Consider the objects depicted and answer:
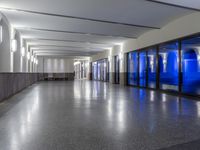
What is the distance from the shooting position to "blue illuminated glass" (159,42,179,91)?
29.2 feet

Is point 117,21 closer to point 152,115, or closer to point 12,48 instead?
point 12,48

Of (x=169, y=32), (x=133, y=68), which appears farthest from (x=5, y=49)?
(x=133, y=68)

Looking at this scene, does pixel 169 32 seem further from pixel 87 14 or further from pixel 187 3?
pixel 87 14

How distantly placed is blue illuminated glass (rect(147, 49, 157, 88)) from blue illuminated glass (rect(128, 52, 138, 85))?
1.80 meters

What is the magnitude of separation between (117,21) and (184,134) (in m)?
6.48

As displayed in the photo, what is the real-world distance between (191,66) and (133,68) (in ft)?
19.8

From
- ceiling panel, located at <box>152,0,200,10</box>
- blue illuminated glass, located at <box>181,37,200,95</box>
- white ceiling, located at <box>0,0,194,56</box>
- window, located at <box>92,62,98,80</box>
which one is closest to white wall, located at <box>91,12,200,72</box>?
white ceiling, located at <box>0,0,194,56</box>

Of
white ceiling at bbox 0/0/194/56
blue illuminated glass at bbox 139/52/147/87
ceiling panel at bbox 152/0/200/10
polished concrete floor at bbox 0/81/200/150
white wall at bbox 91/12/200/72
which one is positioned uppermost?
white ceiling at bbox 0/0/194/56

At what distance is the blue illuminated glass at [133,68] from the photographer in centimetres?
1317

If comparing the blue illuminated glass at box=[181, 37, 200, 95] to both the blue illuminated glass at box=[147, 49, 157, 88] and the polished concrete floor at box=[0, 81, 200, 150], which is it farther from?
the polished concrete floor at box=[0, 81, 200, 150]

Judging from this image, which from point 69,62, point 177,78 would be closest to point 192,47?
point 177,78

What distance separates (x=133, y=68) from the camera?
45.4 ft

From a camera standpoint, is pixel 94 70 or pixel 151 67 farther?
pixel 94 70

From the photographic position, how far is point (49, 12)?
284 inches
